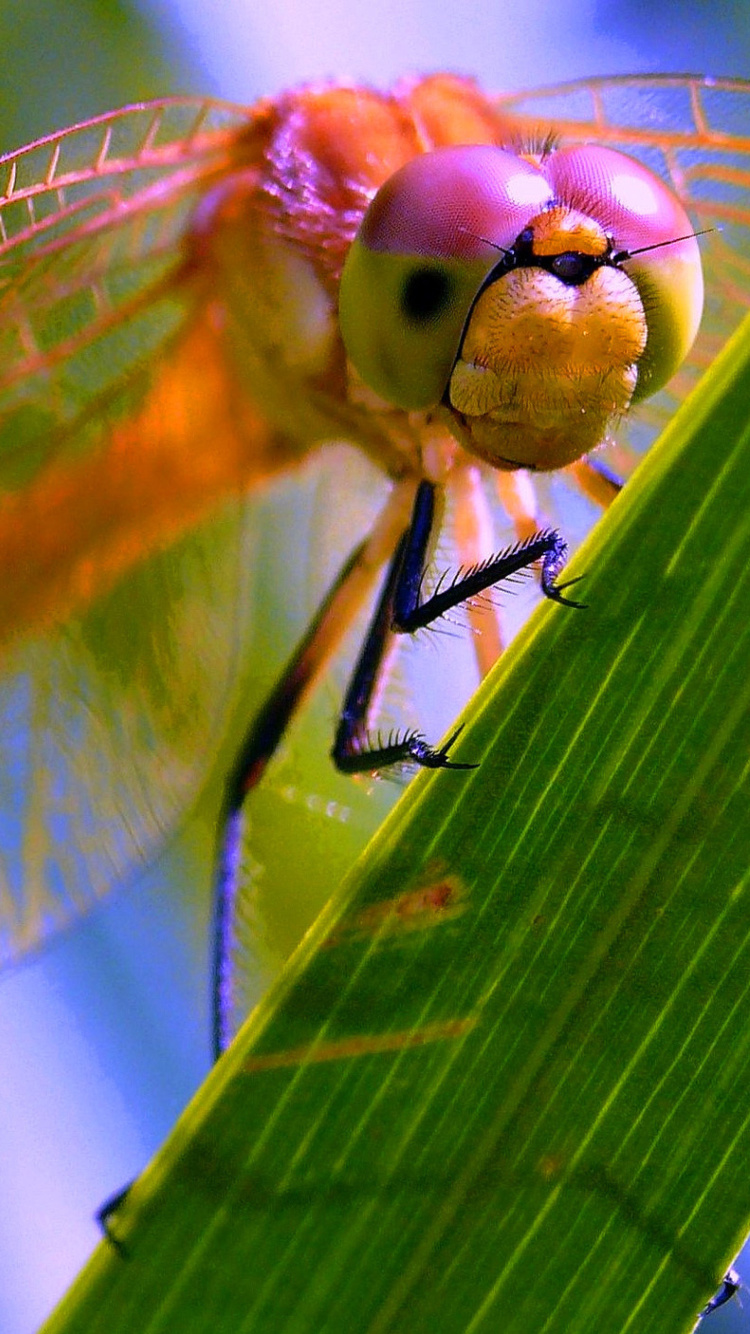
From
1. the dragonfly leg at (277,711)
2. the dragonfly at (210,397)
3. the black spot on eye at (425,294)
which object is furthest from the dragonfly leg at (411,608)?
the black spot on eye at (425,294)

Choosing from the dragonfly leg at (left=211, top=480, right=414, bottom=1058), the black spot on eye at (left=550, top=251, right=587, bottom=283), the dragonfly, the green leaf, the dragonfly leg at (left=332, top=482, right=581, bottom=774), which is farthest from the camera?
the dragonfly leg at (left=211, top=480, right=414, bottom=1058)

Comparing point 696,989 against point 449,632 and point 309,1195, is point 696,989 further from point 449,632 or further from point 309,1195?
point 449,632

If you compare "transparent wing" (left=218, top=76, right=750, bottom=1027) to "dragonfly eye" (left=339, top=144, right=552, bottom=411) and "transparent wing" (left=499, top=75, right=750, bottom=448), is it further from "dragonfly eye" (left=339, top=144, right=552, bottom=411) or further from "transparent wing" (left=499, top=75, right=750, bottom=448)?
"dragonfly eye" (left=339, top=144, right=552, bottom=411)

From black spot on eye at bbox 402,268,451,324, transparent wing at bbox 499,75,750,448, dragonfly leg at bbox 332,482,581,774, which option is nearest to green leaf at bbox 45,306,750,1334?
dragonfly leg at bbox 332,482,581,774

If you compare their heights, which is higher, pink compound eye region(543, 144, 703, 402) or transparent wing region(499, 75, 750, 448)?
transparent wing region(499, 75, 750, 448)

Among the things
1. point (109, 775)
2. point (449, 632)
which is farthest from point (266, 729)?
point (449, 632)

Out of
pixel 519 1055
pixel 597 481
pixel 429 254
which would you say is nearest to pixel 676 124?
pixel 597 481

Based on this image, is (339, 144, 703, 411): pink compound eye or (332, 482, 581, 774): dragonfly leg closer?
(332, 482, 581, 774): dragonfly leg

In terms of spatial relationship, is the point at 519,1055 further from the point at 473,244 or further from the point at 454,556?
the point at 454,556
